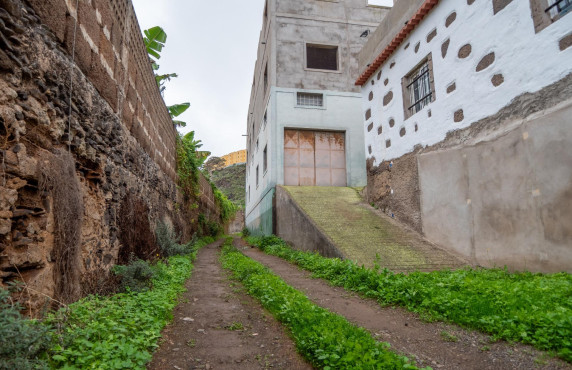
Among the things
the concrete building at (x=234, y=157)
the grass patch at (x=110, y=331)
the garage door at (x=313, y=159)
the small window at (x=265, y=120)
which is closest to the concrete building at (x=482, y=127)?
the garage door at (x=313, y=159)

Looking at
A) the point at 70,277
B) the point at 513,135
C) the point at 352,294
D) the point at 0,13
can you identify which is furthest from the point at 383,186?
the point at 0,13

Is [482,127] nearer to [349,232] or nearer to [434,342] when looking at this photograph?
[349,232]

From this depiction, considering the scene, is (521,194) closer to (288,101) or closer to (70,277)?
(70,277)

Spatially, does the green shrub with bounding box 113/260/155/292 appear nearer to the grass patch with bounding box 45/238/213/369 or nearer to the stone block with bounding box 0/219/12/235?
the grass patch with bounding box 45/238/213/369

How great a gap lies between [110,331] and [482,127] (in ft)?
21.6

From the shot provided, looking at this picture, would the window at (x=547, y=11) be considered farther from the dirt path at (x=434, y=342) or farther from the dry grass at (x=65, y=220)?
the dry grass at (x=65, y=220)

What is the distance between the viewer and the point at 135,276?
192 inches

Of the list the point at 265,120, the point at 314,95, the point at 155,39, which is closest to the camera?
the point at 155,39

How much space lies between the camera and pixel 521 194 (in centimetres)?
525

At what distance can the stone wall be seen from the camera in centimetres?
267

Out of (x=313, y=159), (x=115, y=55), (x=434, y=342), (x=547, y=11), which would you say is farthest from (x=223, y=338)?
(x=313, y=159)

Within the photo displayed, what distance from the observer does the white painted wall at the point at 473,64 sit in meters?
5.11

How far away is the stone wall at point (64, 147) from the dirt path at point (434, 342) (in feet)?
10.6

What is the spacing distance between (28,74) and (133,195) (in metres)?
3.43
